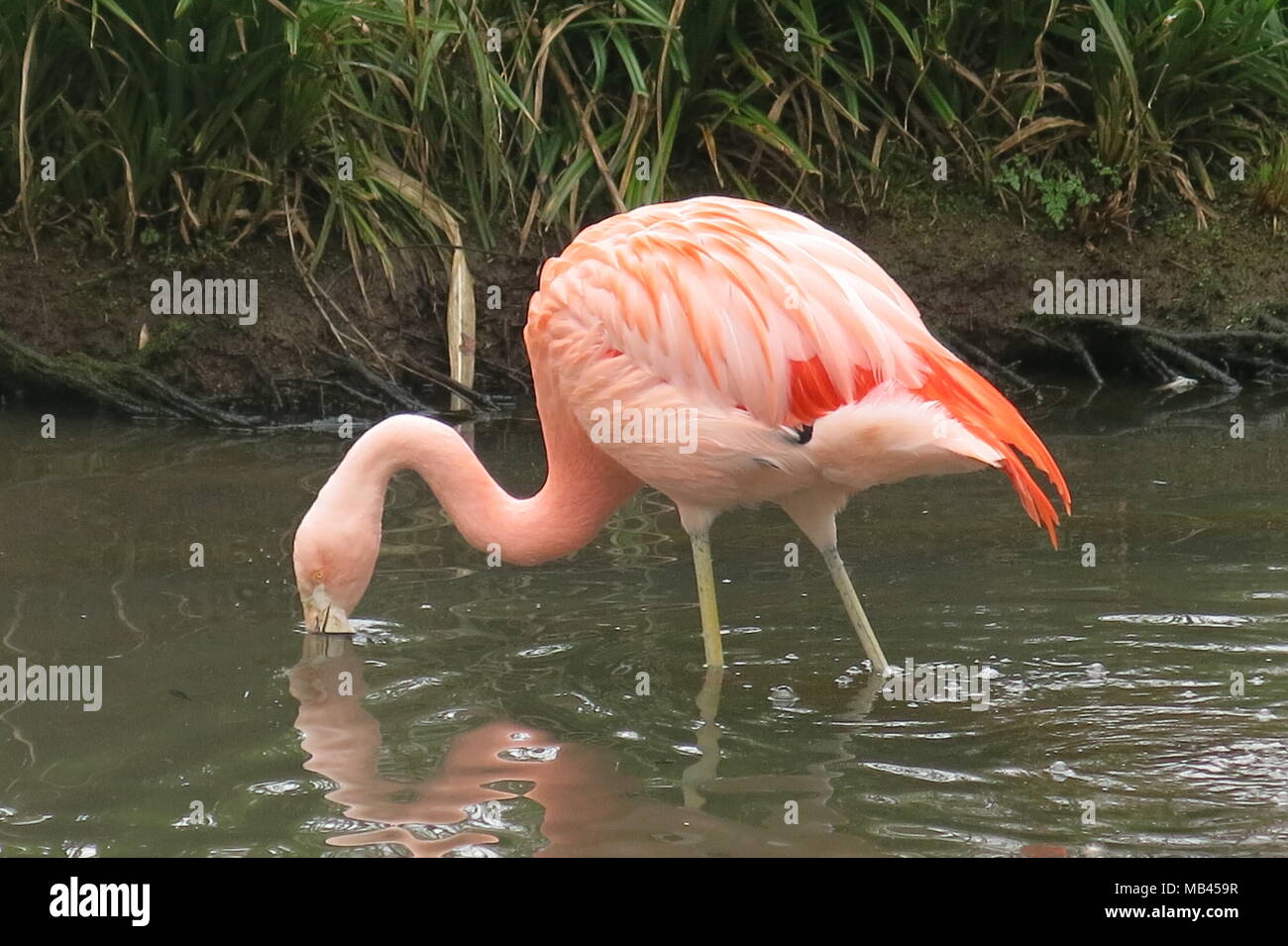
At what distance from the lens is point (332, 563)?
4.88 m

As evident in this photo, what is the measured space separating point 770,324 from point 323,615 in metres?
1.59

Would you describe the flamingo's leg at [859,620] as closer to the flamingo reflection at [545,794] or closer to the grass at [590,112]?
the flamingo reflection at [545,794]

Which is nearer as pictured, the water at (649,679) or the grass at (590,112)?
the water at (649,679)

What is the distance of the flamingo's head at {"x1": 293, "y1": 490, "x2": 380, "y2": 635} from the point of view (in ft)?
16.0

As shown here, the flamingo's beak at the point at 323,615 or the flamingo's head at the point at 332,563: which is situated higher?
the flamingo's head at the point at 332,563

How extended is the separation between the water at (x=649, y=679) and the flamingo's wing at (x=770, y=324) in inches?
26.5

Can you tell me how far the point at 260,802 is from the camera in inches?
154

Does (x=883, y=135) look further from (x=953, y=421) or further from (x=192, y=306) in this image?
(x=953, y=421)

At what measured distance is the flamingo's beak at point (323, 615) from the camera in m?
4.95

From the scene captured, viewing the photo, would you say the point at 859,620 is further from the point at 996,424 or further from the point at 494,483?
the point at 494,483

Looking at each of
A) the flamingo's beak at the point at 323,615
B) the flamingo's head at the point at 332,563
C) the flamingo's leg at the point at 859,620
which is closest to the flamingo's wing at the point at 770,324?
the flamingo's leg at the point at 859,620

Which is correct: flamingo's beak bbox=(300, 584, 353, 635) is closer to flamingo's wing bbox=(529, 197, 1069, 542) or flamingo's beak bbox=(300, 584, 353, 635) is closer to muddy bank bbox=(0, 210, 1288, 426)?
flamingo's wing bbox=(529, 197, 1069, 542)

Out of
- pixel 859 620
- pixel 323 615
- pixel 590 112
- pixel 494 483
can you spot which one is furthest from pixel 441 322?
pixel 859 620

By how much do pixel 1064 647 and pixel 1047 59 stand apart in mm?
4480
